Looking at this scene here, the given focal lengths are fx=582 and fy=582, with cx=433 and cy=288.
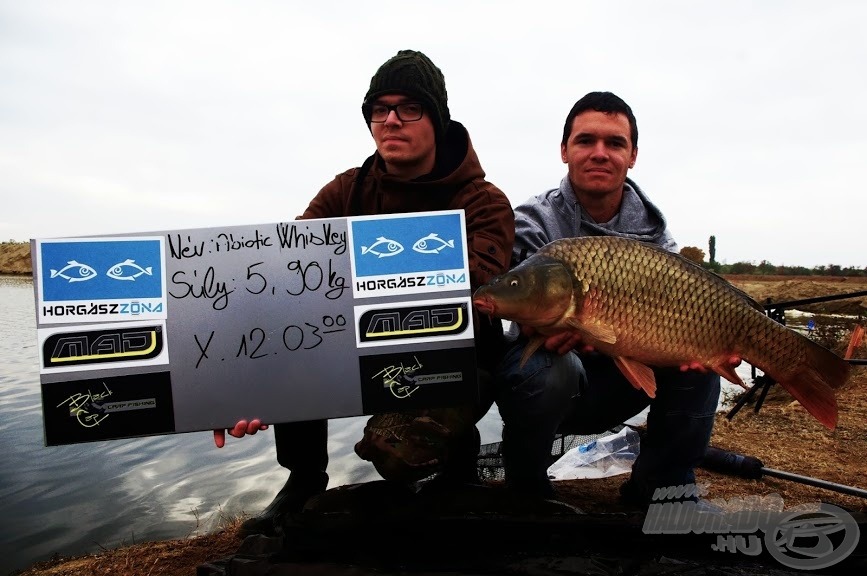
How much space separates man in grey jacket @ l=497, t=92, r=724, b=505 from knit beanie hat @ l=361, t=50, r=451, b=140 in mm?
513

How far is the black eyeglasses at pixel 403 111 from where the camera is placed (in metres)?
1.83

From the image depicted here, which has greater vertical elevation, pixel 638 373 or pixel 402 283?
pixel 402 283

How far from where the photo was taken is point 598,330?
1602mm

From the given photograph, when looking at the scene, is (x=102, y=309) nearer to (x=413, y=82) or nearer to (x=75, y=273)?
(x=75, y=273)

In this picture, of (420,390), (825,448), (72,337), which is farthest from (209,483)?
(825,448)

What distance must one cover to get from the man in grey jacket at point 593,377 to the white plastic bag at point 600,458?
0.52 metres

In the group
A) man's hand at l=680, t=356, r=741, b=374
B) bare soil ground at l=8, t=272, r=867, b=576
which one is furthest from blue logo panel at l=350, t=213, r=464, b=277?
bare soil ground at l=8, t=272, r=867, b=576

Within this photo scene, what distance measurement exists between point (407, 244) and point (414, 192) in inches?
15.8

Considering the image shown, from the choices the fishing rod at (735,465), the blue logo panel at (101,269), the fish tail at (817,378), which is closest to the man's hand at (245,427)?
the blue logo panel at (101,269)

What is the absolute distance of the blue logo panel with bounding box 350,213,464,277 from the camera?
5.07 feet

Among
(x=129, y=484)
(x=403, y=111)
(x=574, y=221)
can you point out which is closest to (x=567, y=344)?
(x=574, y=221)

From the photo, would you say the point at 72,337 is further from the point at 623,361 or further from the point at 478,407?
the point at 623,361

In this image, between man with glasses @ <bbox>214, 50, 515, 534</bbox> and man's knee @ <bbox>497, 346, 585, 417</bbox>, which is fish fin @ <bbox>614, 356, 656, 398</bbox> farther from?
man with glasses @ <bbox>214, 50, 515, 534</bbox>

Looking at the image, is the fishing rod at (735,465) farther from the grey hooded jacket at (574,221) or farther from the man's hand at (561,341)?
the man's hand at (561,341)
